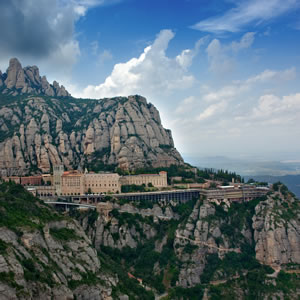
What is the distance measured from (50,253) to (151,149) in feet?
299

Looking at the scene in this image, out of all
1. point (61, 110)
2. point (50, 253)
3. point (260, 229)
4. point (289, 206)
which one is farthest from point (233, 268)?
point (61, 110)

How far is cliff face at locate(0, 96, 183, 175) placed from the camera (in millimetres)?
141125

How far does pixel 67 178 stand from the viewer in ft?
388

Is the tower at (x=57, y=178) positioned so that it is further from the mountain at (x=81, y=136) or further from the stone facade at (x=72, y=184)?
the mountain at (x=81, y=136)

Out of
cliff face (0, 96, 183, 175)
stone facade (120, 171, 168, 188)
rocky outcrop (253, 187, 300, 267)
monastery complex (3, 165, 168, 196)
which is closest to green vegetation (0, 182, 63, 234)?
monastery complex (3, 165, 168, 196)

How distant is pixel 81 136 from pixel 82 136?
45 centimetres

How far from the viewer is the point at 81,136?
525 ft

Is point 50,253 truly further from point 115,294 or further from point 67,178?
point 67,178

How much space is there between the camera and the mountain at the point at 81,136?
141 metres

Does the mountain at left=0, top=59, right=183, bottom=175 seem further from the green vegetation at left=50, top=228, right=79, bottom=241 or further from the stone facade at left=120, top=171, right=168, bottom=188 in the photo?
the green vegetation at left=50, top=228, right=79, bottom=241

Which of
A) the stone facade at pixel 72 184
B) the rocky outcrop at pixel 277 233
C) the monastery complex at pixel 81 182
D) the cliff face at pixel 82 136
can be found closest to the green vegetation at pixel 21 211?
the monastery complex at pixel 81 182

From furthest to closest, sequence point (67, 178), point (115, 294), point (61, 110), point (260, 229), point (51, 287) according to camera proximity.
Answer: point (61, 110) → point (67, 178) → point (260, 229) → point (115, 294) → point (51, 287)

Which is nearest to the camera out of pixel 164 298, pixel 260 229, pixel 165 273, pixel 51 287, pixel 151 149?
pixel 51 287

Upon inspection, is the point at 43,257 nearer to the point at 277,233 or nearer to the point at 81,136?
the point at 277,233
